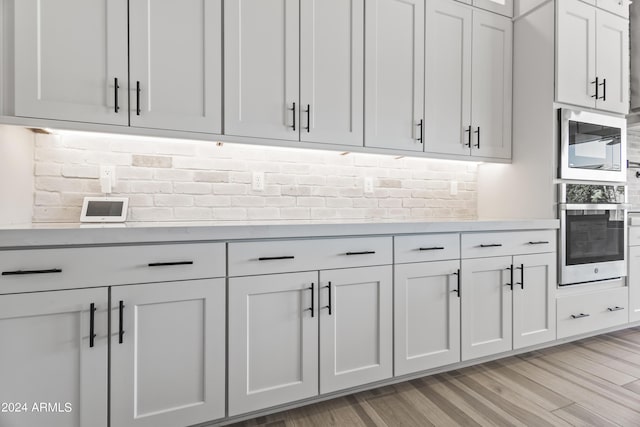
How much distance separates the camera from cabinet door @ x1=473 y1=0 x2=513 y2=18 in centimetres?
248

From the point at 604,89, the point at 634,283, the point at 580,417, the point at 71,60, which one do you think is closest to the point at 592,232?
the point at 634,283

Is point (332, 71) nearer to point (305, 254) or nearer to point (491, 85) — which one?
point (305, 254)

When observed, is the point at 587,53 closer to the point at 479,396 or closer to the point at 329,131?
the point at 329,131

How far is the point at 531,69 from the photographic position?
2506 mm

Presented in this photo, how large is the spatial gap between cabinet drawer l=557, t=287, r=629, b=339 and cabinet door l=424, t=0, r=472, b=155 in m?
1.37

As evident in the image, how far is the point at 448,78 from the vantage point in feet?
7.88

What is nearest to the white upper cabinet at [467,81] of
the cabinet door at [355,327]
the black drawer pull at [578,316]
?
the cabinet door at [355,327]

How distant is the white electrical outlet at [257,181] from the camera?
2189 millimetres

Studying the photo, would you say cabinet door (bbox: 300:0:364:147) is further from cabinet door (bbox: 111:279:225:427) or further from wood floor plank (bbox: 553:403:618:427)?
wood floor plank (bbox: 553:403:618:427)

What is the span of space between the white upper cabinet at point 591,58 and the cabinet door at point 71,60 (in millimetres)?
2859

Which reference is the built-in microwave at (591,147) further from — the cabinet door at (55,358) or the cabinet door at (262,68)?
the cabinet door at (55,358)

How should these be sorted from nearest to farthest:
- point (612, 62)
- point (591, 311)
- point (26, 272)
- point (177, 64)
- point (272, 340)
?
point (26, 272) → point (272, 340) → point (177, 64) → point (591, 311) → point (612, 62)

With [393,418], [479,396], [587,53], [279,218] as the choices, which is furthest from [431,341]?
[587,53]

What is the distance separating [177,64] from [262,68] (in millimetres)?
457
